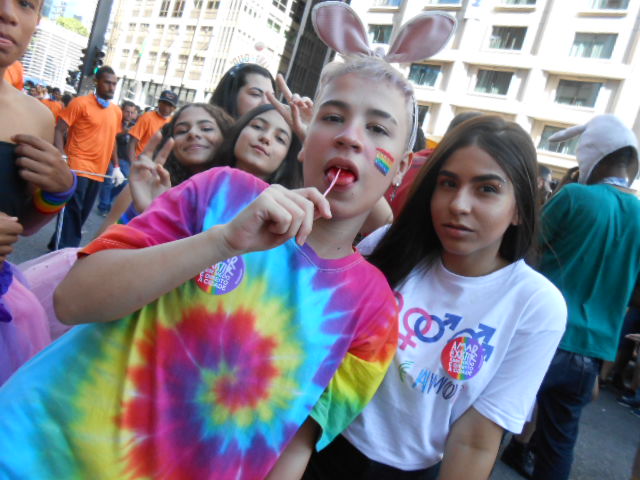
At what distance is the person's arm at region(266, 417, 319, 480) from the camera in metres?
1.22

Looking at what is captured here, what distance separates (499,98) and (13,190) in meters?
28.4

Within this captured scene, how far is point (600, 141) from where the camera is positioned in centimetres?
270

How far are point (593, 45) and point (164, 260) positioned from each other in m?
30.2

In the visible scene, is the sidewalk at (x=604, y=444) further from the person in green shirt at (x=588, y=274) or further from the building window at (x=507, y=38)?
the building window at (x=507, y=38)

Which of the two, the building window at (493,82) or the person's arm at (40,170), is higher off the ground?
the building window at (493,82)

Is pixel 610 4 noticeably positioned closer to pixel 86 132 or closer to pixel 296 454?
pixel 86 132

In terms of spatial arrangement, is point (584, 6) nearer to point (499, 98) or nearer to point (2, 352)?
point (499, 98)

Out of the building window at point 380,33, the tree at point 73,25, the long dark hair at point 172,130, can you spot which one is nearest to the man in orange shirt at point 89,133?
the long dark hair at point 172,130

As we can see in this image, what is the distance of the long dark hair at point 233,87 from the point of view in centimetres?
320

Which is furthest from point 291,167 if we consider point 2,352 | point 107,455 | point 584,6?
point 584,6

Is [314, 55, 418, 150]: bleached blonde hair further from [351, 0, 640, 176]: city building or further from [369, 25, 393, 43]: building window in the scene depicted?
[369, 25, 393, 43]: building window

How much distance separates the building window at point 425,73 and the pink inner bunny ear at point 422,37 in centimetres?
2893

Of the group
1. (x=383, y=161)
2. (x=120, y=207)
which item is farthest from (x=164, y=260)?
(x=120, y=207)

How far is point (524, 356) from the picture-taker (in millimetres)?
1326
